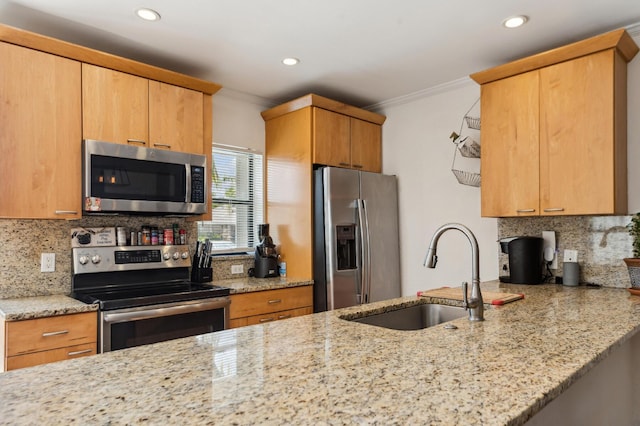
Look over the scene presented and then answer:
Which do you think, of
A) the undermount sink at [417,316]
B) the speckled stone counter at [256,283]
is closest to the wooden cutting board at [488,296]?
the undermount sink at [417,316]

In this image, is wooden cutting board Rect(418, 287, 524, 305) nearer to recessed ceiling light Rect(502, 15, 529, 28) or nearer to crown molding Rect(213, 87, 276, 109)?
recessed ceiling light Rect(502, 15, 529, 28)

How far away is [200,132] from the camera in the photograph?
9.96ft

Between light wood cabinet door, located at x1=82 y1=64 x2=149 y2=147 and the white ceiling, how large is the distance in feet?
0.79

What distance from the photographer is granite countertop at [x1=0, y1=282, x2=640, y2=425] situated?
2.69ft

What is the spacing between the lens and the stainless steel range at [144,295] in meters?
2.32

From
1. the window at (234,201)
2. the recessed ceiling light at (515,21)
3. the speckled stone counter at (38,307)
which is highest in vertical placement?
the recessed ceiling light at (515,21)

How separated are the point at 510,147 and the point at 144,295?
245 centimetres

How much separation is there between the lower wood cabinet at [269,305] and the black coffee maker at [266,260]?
36 centimetres

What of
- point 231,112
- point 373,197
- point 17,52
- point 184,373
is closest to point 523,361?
point 184,373

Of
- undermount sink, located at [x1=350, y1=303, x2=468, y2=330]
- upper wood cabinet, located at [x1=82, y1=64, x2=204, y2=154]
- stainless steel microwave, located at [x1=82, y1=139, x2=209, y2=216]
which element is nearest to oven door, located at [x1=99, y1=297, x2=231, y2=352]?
stainless steel microwave, located at [x1=82, y1=139, x2=209, y2=216]

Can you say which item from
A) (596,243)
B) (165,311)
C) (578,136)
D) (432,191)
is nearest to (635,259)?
(596,243)

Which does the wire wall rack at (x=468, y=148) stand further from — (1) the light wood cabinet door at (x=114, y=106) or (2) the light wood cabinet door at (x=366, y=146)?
(1) the light wood cabinet door at (x=114, y=106)

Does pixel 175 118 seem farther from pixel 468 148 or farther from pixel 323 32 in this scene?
pixel 468 148

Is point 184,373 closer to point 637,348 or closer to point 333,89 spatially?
point 637,348
